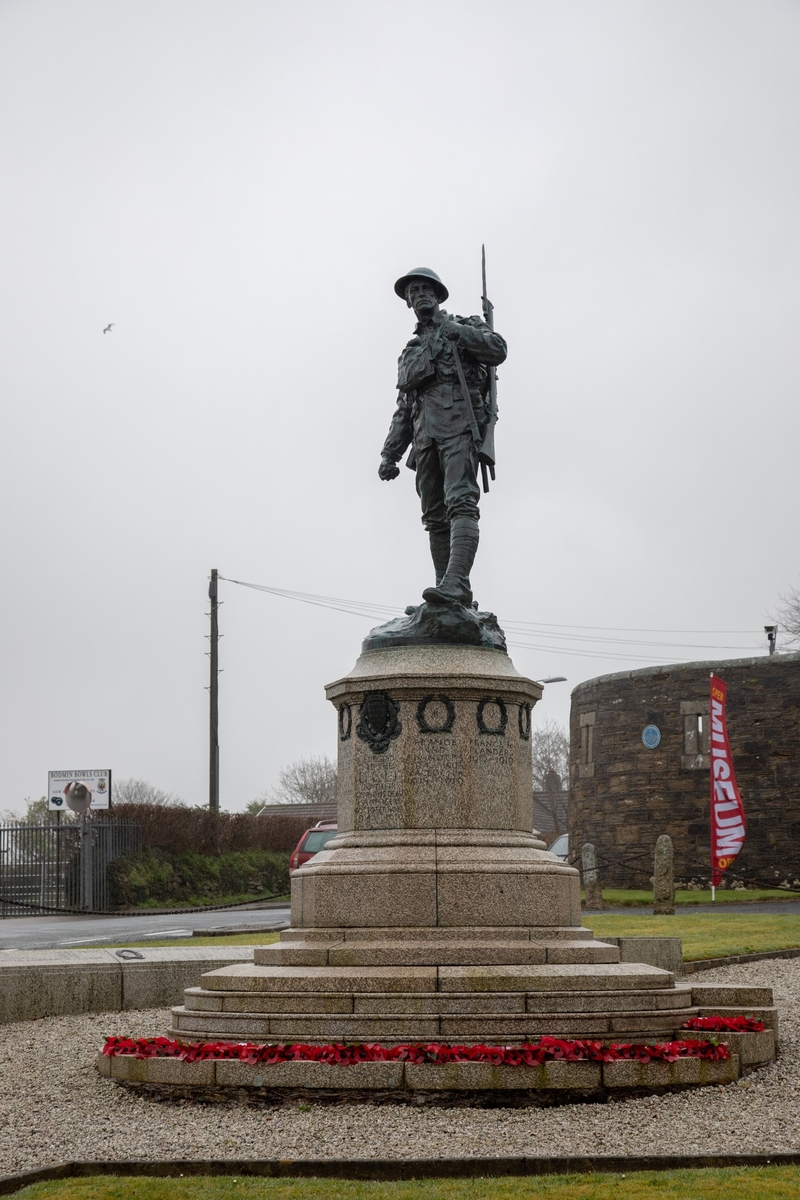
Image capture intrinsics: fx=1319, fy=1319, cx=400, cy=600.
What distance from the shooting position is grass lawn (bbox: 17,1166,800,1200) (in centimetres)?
467

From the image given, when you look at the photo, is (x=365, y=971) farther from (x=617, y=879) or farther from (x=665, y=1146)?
(x=617, y=879)

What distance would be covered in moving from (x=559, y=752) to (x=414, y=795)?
69.7m

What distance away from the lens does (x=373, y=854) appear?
27.0ft

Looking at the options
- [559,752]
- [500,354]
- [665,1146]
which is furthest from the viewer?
[559,752]

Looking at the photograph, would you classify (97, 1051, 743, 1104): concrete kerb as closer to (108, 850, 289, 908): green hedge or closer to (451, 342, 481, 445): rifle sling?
(451, 342, 481, 445): rifle sling

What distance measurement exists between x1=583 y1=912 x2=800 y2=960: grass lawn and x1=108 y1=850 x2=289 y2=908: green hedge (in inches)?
499

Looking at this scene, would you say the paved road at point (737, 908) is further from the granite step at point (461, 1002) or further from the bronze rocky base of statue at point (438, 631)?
the granite step at point (461, 1002)

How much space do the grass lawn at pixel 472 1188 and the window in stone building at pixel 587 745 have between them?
24894mm

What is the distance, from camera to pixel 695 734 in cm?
2778

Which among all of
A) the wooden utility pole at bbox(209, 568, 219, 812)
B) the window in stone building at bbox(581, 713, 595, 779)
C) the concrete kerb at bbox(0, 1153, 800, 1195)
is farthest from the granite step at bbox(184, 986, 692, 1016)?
the wooden utility pole at bbox(209, 568, 219, 812)

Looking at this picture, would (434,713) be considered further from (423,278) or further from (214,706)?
(214,706)

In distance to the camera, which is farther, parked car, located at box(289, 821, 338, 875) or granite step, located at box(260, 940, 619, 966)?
parked car, located at box(289, 821, 338, 875)

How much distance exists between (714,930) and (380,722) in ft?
23.5

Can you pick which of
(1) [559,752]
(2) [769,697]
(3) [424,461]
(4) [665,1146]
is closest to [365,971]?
(4) [665,1146]
